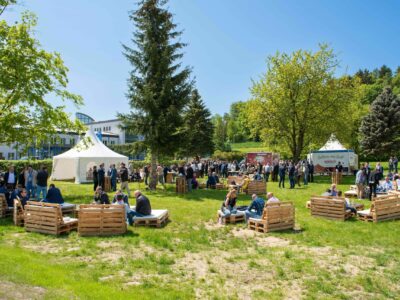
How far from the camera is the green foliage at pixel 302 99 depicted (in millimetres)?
32938

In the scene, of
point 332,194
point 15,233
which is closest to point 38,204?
point 15,233

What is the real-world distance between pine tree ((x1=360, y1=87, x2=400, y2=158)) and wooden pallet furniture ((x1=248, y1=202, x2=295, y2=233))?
117ft

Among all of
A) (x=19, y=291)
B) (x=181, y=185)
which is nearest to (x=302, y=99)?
(x=181, y=185)

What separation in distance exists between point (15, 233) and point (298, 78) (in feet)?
94.7

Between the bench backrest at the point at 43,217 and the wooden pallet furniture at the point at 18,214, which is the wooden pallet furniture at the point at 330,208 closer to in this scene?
the bench backrest at the point at 43,217

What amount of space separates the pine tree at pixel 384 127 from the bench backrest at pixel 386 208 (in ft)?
106

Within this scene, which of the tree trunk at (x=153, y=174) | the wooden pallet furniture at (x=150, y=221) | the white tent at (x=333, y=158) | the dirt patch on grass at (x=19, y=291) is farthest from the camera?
the white tent at (x=333, y=158)

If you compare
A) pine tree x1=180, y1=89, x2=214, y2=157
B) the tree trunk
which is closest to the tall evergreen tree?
the tree trunk

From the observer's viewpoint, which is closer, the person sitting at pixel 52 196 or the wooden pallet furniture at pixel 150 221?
Answer: the wooden pallet furniture at pixel 150 221

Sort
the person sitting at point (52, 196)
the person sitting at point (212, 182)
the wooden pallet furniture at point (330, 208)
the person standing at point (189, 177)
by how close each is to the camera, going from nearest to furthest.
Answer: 1. the person sitting at point (52, 196)
2. the wooden pallet furniture at point (330, 208)
3. the person standing at point (189, 177)
4. the person sitting at point (212, 182)

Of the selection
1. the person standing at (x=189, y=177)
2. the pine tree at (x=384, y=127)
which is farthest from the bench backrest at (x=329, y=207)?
the pine tree at (x=384, y=127)

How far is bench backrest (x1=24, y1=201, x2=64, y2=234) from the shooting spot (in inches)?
→ 390

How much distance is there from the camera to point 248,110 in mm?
35594

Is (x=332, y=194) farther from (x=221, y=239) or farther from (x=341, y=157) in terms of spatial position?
(x=341, y=157)
